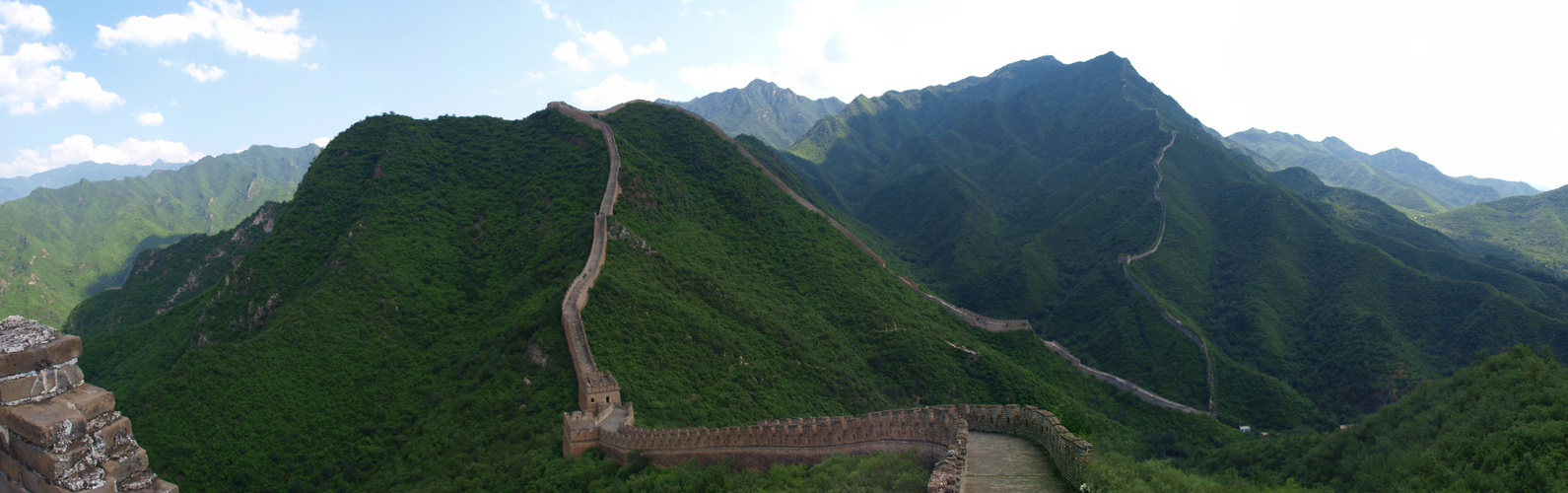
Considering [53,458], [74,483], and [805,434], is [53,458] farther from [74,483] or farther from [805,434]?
[805,434]

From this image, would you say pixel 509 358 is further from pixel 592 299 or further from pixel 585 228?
pixel 585 228

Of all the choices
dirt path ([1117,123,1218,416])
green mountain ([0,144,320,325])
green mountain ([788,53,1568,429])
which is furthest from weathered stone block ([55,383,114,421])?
green mountain ([0,144,320,325])

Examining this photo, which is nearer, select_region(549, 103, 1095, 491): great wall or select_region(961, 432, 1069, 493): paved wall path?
select_region(961, 432, 1069, 493): paved wall path

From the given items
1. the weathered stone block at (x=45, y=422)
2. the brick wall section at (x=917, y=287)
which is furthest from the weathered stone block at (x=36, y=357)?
the brick wall section at (x=917, y=287)

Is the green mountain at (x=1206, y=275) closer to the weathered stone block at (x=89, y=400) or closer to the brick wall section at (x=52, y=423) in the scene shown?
the brick wall section at (x=52, y=423)

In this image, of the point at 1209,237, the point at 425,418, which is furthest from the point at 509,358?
the point at 1209,237

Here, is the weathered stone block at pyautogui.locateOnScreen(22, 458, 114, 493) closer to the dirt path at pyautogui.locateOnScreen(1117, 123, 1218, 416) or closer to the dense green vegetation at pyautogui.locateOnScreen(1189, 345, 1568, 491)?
the dense green vegetation at pyautogui.locateOnScreen(1189, 345, 1568, 491)

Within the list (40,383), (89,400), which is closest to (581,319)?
(89,400)
